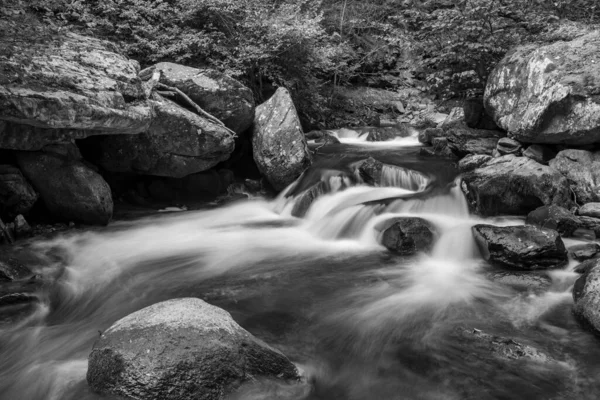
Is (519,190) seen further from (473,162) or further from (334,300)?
(334,300)

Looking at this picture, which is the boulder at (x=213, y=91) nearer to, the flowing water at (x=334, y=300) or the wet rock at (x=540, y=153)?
the flowing water at (x=334, y=300)

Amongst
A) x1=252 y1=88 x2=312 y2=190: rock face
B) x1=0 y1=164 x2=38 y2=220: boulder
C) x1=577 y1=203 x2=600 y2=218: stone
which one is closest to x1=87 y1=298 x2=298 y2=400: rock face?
x1=0 y1=164 x2=38 y2=220: boulder

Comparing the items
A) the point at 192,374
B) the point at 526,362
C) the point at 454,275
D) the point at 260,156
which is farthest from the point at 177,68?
the point at 526,362

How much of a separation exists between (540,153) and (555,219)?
92.2 inches

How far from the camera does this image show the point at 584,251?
6465 mm

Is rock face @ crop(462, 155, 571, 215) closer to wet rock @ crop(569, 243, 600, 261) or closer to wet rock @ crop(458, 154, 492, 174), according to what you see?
wet rock @ crop(569, 243, 600, 261)

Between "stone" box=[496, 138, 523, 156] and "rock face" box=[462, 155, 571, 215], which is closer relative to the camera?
"rock face" box=[462, 155, 571, 215]

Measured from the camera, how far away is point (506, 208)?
803 cm

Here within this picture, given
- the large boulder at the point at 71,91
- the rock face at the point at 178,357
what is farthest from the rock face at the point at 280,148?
the rock face at the point at 178,357

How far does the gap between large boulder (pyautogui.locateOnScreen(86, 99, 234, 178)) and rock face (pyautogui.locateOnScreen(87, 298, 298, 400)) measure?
5263mm

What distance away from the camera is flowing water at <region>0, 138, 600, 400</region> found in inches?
167

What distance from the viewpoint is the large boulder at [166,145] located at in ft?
28.6

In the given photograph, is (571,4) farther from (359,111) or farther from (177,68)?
(177,68)

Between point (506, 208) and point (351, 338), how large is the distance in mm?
4345
